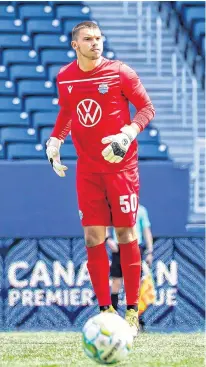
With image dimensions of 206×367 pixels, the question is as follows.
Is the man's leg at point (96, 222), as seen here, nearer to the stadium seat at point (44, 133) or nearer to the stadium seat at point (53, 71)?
the stadium seat at point (44, 133)

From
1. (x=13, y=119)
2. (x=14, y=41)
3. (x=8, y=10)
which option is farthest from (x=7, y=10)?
(x=13, y=119)

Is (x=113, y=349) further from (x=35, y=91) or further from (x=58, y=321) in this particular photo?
(x=35, y=91)

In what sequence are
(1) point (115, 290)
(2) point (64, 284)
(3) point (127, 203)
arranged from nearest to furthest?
(3) point (127, 203)
(1) point (115, 290)
(2) point (64, 284)

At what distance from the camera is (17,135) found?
12.4m

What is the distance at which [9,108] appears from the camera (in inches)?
502

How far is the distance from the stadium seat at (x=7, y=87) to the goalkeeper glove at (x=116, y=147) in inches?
266

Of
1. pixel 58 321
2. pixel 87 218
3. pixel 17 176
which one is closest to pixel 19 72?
pixel 17 176

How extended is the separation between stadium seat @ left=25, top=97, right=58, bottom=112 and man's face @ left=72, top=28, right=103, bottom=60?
249 inches

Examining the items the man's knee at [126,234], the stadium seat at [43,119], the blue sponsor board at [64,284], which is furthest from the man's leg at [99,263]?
the stadium seat at [43,119]

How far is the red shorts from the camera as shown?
6516 mm

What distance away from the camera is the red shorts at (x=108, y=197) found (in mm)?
6516

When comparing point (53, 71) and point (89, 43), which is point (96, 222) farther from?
point (53, 71)

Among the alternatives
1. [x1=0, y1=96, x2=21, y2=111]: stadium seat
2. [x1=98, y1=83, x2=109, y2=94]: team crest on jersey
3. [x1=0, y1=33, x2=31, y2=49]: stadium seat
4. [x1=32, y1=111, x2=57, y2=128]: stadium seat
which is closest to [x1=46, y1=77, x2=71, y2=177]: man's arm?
[x1=98, y1=83, x2=109, y2=94]: team crest on jersey

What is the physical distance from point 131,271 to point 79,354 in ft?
2.14
